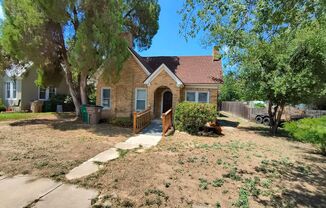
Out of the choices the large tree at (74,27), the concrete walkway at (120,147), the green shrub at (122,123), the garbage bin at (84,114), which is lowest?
the concrete walkway at (120,147)

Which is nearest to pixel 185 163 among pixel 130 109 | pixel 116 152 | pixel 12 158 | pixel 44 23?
pixel 116 152

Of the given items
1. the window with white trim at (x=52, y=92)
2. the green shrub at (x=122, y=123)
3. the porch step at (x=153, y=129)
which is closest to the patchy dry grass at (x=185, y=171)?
the porch step at (x=153, y=129)

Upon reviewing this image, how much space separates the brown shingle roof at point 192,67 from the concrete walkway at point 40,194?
1201 cm

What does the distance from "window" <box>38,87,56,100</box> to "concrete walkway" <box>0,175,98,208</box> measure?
20.3 metres

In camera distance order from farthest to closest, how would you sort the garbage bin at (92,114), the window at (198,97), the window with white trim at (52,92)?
the window with white trim at (52,92), the window at (198,97), the garbage bin at (92,114)

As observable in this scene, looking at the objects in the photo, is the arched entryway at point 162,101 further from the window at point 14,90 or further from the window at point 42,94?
the window at point 14,90

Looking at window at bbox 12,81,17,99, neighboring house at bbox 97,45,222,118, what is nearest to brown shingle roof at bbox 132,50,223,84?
neighboring house at bbox 97,45,222,118

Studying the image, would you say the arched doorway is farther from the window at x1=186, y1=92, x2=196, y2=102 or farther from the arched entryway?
the window at x1=186, y1=92, x2=196, y2=102

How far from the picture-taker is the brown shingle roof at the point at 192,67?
15.7 meters

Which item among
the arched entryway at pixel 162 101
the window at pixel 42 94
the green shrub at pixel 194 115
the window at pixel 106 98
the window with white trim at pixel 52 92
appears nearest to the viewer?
the green shrub at pixel 194 115

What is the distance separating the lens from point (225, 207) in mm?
4223

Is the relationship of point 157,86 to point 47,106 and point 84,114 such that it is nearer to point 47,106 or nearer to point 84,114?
point 84,114

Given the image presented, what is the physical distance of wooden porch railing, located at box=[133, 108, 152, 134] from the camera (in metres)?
11.7

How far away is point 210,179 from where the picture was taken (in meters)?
5.55
